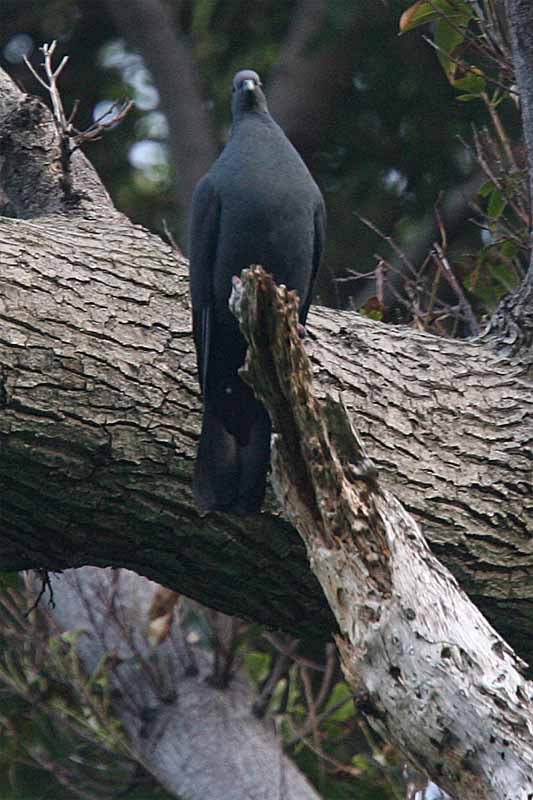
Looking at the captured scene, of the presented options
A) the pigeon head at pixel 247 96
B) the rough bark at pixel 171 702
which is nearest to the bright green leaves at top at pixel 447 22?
the pigeon head at pixel 247 96

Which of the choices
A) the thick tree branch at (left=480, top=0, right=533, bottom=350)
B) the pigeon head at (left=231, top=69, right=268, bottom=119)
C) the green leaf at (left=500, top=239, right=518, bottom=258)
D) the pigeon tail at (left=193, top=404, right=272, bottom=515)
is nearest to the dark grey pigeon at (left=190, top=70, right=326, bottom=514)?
the pigeon tail at (left=193, top=404, right=272, bottom=515)

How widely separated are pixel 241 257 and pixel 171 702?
272cm

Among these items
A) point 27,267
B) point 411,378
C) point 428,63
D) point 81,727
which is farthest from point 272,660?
point 27,267

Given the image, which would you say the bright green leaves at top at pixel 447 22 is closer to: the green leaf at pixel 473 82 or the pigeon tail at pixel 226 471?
the green leaf at pixel 473 82

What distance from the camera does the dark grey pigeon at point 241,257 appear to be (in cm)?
284

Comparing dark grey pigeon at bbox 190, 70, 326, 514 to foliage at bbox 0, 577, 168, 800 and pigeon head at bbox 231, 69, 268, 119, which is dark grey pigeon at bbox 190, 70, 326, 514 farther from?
foliage at bbox 0, 577, 168, 800

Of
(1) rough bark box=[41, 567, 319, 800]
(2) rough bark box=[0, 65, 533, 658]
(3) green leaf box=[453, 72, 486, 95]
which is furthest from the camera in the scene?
(1) rough bark box=[41, 567, 319, 800]

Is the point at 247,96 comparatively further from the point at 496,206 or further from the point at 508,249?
the point at 508,249

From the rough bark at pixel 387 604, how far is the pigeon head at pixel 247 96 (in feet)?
3.87

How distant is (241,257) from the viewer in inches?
121

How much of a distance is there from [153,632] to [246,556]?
2552 mm

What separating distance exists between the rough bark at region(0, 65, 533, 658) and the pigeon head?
0.45m

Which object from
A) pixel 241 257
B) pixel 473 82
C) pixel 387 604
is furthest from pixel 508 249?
pixel 387 604

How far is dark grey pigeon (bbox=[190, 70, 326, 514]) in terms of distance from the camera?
9.32 ft
